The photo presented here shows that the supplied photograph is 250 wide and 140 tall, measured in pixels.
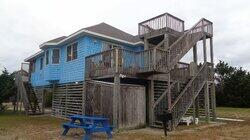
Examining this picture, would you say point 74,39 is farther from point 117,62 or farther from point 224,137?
point 224,137

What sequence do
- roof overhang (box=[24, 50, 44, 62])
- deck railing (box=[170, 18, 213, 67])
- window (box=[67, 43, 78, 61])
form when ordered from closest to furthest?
deck railing (box=[170, 18, 213, 67]) < window (box=[67, 43, 78, 61]) < roof overhang (box=[24, 50, 44, 62])

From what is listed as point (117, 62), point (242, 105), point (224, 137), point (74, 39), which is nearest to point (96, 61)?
point (117, 62)

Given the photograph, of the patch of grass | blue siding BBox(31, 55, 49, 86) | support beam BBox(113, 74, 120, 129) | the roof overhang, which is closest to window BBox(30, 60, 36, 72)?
the roof overhang

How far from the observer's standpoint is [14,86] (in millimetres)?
26828

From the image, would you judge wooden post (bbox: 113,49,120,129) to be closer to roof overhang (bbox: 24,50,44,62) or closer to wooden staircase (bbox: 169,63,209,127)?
wooden staircase (bbox: 169,63,209,127)

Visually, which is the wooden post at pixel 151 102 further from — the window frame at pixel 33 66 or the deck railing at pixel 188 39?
the window frame at pixel 33 66

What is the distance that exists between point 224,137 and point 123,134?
4.06 meters

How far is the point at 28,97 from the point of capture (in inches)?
987

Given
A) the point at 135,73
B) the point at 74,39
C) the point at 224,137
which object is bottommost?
the point at 224,137

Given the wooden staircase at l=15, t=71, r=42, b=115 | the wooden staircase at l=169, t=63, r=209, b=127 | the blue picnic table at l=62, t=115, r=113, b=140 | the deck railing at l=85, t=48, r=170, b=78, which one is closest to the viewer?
the blue picnic table at l=62, t=115, r=113, b=140

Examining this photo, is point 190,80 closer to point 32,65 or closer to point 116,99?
point 116,99

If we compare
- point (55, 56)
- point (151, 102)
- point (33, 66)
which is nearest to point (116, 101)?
point (151, 102)

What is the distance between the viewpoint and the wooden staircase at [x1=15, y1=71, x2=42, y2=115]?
24.3m

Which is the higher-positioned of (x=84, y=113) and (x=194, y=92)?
(x=194, y=92)
